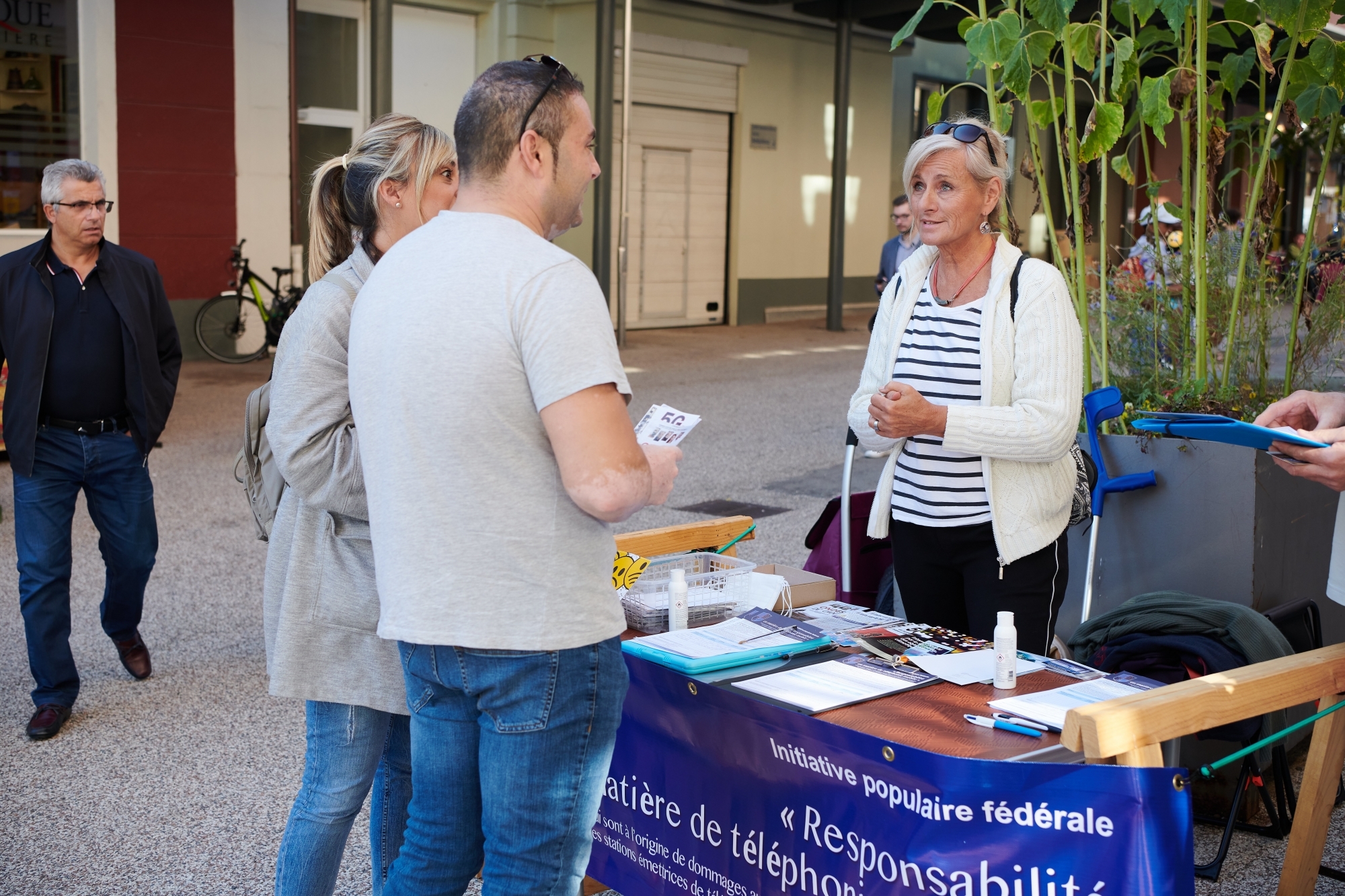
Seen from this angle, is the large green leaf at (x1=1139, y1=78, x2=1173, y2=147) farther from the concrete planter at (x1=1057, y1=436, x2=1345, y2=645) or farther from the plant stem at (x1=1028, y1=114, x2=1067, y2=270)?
the concrete planter at (x1=1057, y1=436, x2=1345, y2=645)

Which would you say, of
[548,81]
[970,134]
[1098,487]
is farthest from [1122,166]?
[548,81]

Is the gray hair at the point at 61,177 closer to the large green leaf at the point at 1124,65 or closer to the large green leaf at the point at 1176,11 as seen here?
the large green leaf at the point at 1124,65

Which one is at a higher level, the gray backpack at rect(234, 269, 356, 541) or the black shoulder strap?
the black shoulder strap

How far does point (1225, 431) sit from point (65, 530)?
3.51m

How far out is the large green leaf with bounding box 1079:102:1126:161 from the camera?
4000mm

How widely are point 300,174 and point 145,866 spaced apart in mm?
11074

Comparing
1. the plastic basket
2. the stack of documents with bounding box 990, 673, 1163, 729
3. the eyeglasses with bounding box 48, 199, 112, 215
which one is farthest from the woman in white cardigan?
the eyeglasses with bounding box 48, 199, 112, 215

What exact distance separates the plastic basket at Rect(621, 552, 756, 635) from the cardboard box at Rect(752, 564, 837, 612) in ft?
0.29

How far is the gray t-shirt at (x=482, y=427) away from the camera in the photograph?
5.63 ft

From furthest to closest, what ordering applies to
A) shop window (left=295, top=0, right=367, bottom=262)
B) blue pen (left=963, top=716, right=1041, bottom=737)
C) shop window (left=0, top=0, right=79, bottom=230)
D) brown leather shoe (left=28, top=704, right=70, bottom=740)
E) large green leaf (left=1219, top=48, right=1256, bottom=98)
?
shop window (left=295, top=0, right=367, bottom=262) → shop window (left=0, top=0, right=79, bottom=230) → large green leaf (left=1219, top=48, right=1256, bottom=98) → brown leather shoe (left=28, top=704, right=70, bottom=740) → blue pen (left=963, top=716, right=1041, bottom=737)

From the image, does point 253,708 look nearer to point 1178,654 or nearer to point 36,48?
point 1178,654

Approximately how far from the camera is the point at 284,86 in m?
12.8

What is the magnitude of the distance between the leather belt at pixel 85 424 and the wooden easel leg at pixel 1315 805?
3565 millimetres

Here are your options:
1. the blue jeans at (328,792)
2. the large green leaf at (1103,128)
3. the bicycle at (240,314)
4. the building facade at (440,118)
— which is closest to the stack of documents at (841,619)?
the blue jeans at (328,792)
